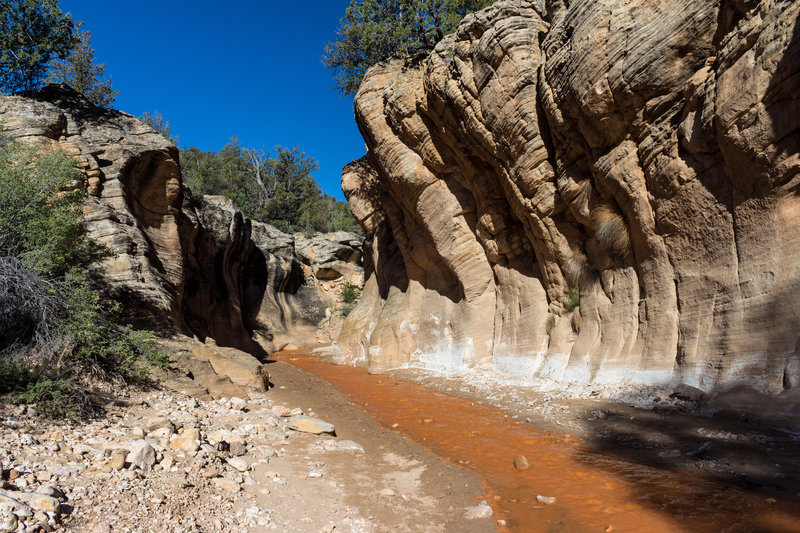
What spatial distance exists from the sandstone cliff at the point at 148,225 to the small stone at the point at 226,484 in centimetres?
559

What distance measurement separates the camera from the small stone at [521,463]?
19.3 ft

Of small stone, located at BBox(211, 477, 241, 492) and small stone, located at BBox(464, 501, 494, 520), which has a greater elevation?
small stone, located at BBox(211, 477, 241, 492)

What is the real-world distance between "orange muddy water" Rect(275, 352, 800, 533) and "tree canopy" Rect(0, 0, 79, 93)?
1926 cm

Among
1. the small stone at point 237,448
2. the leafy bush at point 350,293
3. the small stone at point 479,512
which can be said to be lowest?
the small stone at point 479,512

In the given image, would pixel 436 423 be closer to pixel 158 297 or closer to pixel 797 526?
pixel 797 526

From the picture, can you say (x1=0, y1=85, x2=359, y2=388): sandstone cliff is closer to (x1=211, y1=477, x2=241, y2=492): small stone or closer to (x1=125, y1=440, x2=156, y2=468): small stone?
(x1=125, y1=440, x2=156, y2=468): small stone

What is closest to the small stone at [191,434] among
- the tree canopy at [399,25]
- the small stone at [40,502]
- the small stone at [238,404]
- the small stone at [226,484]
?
the small stone at [226,484]

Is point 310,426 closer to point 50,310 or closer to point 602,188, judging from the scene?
point 50,310

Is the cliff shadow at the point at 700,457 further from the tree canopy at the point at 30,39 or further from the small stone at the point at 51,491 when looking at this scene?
the tree canopy at the point at 30,39

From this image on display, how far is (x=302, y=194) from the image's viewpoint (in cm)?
4081

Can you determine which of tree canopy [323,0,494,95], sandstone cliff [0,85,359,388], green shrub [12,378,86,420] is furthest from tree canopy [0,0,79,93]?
green shrub [12,378,86,420]

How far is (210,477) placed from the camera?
15.2ft

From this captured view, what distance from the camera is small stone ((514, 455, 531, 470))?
5.87m

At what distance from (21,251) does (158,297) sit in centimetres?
330
